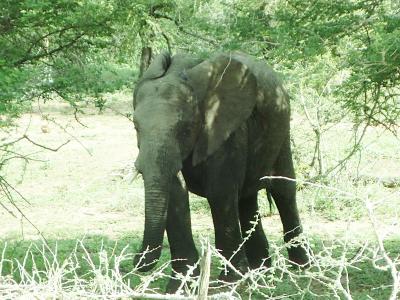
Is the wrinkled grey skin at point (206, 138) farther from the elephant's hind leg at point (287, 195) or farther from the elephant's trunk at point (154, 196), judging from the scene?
the elephant's hind leg at point (287, 195)

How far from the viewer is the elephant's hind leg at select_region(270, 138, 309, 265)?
877 centimetres

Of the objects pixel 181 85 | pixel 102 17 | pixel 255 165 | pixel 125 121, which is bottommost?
pixel 255 165

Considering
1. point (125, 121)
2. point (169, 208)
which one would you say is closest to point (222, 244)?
point (169, 208)

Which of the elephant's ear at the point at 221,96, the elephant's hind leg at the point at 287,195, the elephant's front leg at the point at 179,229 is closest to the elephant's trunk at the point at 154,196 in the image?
the elephant's front leg at the point at 179,229

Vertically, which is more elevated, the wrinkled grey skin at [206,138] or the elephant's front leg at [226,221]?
the wrinkled grey skin at [206,138]

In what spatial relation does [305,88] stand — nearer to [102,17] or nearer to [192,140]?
[102,17]

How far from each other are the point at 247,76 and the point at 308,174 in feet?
17.1

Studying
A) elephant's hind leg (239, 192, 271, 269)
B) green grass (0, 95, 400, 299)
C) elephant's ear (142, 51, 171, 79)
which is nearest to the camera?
elephant's ear (142, 51, 171, 79)

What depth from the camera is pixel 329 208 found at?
40.4 ft

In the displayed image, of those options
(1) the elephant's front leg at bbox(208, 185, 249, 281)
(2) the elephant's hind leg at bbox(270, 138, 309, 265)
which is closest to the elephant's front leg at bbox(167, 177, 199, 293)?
(1) the elephant's front leg at bbox(208, 185, 249, 281)

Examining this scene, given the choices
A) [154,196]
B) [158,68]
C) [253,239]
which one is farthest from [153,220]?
[253,239]

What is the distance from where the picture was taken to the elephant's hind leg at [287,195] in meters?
8.77

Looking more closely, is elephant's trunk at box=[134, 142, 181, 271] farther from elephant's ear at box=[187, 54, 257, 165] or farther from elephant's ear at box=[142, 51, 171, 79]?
elephant's ear at box=[142, 51, 171, 79]

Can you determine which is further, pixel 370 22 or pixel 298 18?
pixel 298 18
